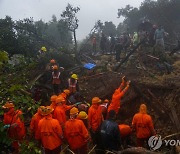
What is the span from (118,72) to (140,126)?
6.52 meters

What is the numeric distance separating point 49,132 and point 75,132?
68 centimetres

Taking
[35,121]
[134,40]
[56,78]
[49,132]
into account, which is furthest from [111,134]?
[134,40]

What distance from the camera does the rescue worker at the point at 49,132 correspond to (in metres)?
6.80

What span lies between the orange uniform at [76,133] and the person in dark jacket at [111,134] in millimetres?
562

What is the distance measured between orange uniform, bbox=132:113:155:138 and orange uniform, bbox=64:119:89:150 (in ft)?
4.94

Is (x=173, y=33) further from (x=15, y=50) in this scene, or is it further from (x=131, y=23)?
(x=15, y=50)

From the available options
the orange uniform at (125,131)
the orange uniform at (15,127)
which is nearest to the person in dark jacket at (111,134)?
the orange uniform at (125,131)

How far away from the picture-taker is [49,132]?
22.3 ft

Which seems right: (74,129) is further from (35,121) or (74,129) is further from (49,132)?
(35,121)

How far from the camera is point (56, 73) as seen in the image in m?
12.2

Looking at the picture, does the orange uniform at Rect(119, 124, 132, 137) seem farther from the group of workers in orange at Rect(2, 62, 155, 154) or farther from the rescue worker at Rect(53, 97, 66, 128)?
the rescue worker at Rect(53, 97, 66, 128)

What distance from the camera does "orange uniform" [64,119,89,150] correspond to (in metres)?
7.00

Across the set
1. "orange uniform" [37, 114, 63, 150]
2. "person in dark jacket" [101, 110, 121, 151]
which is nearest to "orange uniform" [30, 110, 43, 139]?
"orange uniform" [37, 114, 63, 150]

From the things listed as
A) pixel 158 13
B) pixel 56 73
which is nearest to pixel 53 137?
pixel 56 73
